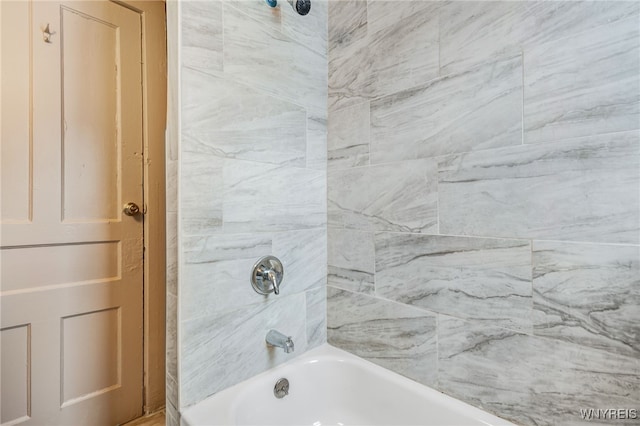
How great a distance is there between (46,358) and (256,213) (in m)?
1.16

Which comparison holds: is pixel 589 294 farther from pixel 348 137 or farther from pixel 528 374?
pixel 348 137

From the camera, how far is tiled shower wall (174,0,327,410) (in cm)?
97

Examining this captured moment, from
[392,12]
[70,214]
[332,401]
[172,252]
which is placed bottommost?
[332,401]

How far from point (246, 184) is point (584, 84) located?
105cm

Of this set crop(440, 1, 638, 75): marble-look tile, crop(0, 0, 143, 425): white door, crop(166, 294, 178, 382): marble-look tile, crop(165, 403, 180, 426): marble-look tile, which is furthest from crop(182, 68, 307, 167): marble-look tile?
crop(165, 403, 180, 426): marble-look tile

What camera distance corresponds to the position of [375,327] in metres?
1.22

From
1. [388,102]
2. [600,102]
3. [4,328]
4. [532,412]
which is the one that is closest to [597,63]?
[600,102]

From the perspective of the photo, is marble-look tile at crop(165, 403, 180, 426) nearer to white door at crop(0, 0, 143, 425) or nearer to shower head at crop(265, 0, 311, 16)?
white door at crop(0, 0, 143, 425)

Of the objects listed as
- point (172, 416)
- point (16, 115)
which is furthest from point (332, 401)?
point (16, 115)

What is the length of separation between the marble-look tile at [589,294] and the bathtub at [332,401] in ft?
1.20

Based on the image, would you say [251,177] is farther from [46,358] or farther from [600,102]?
[46,358]

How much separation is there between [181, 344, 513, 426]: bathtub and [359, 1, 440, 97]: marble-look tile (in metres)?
1.13

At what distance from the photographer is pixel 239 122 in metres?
1.09

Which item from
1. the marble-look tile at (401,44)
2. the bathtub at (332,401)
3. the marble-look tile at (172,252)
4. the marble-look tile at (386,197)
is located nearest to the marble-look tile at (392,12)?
the marble-look tile at (401,44)
